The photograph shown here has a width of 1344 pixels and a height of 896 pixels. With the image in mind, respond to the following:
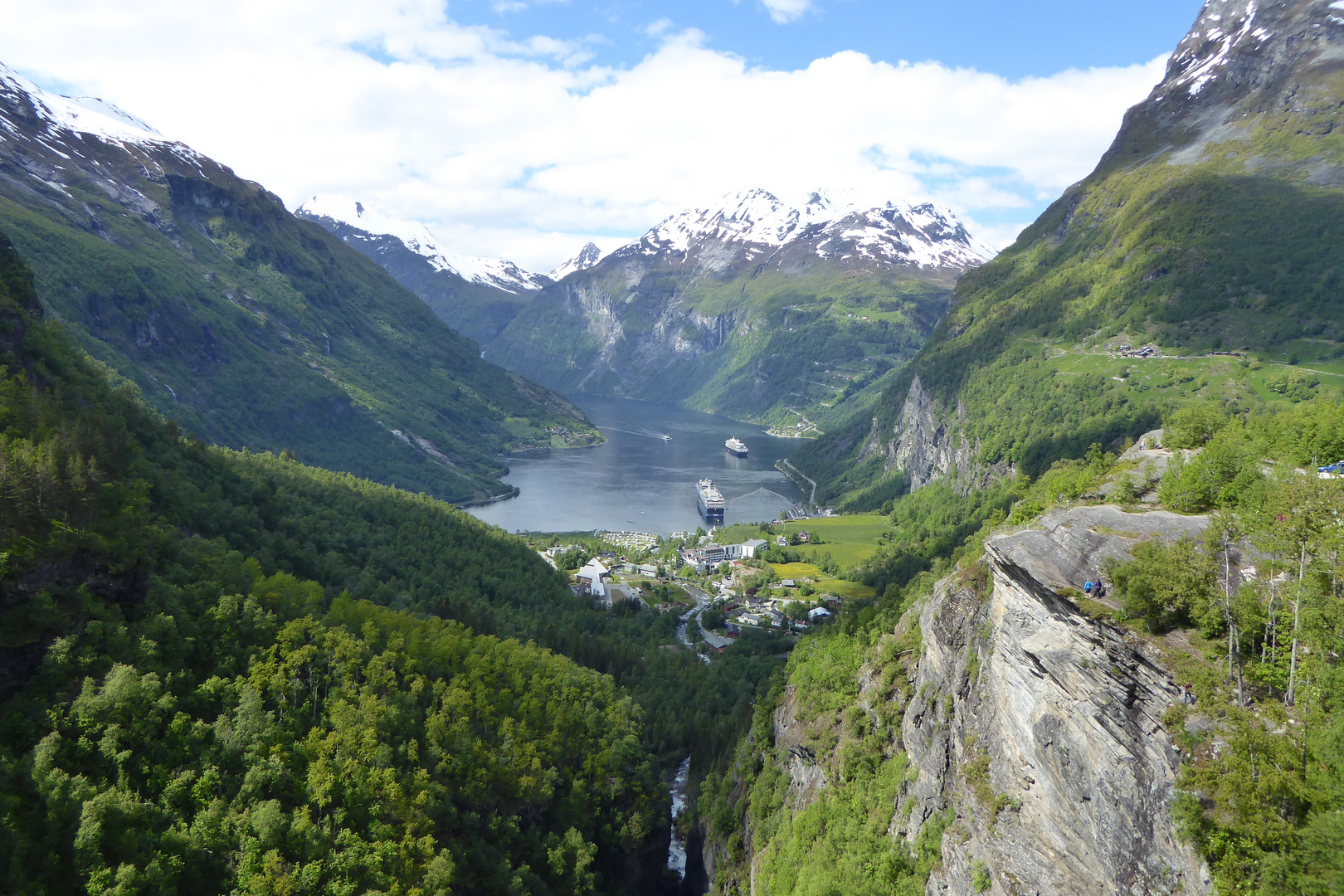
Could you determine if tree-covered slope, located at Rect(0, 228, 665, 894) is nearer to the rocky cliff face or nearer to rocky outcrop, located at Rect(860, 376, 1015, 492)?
the rocky cliff face

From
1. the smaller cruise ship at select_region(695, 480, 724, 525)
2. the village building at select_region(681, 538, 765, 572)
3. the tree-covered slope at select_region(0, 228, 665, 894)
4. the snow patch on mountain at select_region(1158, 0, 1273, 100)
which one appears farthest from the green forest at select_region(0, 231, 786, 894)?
the snow patch on mountain at select_region(1158, 0, 1273, 100)

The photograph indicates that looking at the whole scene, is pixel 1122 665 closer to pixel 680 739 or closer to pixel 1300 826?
pixel 1300 826

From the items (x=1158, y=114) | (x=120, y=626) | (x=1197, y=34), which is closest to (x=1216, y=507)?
(x=120, y=626)

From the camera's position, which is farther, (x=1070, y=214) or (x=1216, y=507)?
(x=1070, y=214)

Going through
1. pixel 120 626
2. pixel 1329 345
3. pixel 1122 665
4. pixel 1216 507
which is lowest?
pixel 120 626

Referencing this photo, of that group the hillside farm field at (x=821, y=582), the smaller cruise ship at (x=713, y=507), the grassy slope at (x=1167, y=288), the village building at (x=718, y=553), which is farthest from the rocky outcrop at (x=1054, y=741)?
the smaller cruise ship at (x=713, y=507)

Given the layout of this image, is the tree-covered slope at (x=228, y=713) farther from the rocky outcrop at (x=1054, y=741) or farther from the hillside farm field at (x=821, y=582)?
the hillside farm field at (x=821, y=582)
